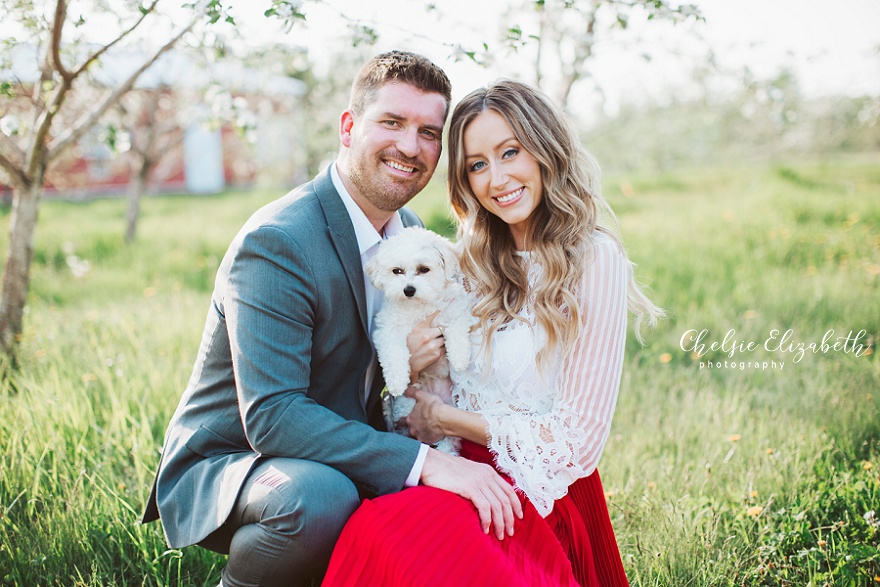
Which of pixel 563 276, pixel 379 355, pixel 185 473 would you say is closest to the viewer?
pixel 185 473

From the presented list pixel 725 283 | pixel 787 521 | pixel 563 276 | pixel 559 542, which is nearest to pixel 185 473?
pixel 559 542

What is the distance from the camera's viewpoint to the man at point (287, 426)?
1.88 m

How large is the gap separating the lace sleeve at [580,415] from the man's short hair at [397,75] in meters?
1.11

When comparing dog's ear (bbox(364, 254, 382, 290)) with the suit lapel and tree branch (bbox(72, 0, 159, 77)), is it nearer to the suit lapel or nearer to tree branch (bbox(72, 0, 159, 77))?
the suit lapel

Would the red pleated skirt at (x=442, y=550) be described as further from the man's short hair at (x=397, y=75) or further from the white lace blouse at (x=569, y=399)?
the man's short hair at (x=397, y=75)

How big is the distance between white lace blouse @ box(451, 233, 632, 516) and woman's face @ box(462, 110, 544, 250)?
0.38m

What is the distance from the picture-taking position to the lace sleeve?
82.1 inches

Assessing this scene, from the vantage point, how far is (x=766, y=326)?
4.54 metres

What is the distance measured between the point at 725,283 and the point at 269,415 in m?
4.52

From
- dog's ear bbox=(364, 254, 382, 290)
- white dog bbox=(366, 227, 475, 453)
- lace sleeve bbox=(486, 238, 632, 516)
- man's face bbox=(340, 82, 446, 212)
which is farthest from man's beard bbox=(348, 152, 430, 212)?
lace sleeve bbox=(486, 238, 632, 516)

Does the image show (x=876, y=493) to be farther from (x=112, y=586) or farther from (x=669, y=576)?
(x=112, y=586)

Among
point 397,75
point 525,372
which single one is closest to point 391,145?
point 397,75

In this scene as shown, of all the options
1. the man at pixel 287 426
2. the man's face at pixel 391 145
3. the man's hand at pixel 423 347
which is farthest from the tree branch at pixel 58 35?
the man's hand at pixel 423 347

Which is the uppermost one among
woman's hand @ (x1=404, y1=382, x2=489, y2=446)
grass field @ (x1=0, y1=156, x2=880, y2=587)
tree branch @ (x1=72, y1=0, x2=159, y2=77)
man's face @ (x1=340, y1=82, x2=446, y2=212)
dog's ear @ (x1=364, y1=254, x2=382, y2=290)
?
tree branch @ (x1=72, y1=0, x2=159, y2=77)
